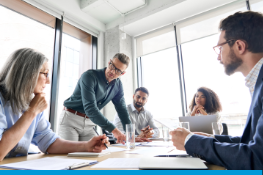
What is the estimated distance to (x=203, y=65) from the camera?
3.14 metres

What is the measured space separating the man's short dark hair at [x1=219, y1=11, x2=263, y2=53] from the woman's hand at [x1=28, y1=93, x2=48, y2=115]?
1156 millimetres

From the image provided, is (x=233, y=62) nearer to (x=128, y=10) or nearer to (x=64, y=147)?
(x=64, y=147)

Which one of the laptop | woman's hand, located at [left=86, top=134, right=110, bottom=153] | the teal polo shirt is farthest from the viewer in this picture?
the teal polo shirt

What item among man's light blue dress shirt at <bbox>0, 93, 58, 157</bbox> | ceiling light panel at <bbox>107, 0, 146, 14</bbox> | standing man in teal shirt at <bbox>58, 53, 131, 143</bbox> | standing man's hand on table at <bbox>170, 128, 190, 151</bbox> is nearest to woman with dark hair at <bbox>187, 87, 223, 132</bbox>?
standing man in teal shirt at <bbox>58, 53, 131, 143</bbox>

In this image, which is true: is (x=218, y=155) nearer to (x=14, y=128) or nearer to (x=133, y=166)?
(x=133, y=166)

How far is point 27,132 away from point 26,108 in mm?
138

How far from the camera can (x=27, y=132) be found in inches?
40.1

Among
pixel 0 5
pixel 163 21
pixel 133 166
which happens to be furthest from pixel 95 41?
pixel 133 166

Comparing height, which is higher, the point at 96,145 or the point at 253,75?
the point at 253,75

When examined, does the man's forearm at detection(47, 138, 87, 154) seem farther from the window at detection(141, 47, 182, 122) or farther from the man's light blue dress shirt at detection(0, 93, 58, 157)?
the window at detection(141, 47, 182, 122)

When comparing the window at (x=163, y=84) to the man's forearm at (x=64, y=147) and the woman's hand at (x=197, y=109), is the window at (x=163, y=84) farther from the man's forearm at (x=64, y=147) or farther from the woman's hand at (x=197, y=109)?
the man's forearm at (x=64, y=147)

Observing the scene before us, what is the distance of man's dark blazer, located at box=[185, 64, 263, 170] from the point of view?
0.58 metres

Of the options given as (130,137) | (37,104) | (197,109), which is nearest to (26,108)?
(37,104)

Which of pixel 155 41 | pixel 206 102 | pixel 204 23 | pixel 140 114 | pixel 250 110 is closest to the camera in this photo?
pixel 250 110
